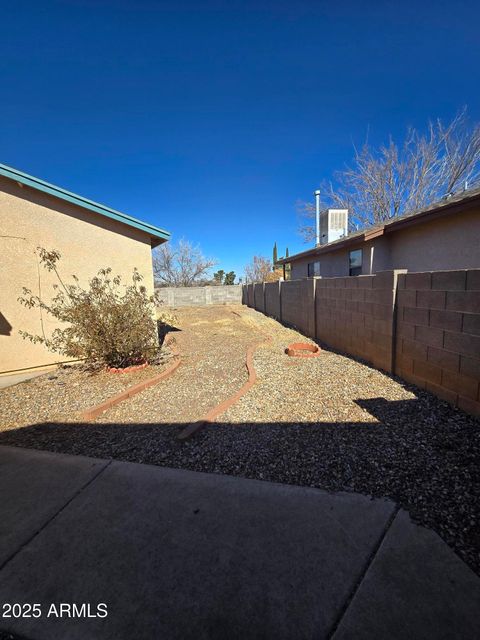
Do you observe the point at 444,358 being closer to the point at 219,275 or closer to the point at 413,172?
the point at 413,172

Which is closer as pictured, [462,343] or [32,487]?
[32,487]

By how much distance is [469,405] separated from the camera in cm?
341

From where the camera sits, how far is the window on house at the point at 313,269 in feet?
48.2

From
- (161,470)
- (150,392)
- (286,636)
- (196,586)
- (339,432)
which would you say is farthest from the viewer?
(150,392)

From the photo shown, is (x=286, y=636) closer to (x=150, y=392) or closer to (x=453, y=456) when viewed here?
(x=453, y=456)

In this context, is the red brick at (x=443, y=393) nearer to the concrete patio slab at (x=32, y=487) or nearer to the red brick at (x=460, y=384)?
the red brick at (x=460, y=384)

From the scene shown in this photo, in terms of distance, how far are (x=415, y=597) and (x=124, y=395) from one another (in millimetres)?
4081

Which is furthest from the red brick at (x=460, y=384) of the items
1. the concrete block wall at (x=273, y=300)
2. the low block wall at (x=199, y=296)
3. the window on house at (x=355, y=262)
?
the low block wall at (x=199, y=296)

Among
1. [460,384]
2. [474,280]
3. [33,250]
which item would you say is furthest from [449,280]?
[33,250]

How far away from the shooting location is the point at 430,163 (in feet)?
56.7

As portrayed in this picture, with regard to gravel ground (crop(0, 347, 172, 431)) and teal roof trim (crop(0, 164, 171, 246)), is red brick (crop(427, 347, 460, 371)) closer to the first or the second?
gravel ground (crop(0, 347, 172, 431))

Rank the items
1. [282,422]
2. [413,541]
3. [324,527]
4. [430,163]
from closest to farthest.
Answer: [413,541]
[324,527]
[282,422]
[430,163]

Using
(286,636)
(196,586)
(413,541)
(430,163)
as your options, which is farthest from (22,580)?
(430,163)

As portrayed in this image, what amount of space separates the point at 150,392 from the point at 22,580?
304cm
